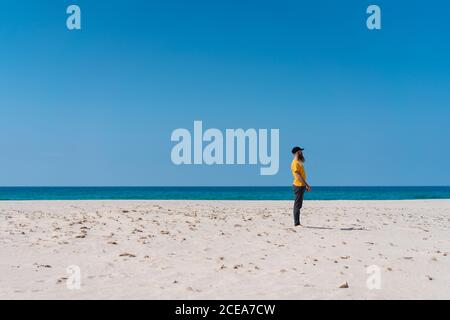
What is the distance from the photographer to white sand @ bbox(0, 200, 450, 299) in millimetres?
6285

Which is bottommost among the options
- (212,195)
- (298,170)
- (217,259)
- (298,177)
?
(212,195)

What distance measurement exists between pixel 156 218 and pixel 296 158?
5187mm

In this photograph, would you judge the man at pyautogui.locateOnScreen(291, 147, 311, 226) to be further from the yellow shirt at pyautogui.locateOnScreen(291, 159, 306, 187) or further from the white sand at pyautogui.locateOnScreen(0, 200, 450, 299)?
the white sand at pyautogui.locateOnScreen(0, 200, 450, 299)

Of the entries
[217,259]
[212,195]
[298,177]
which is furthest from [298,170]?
[212,195]

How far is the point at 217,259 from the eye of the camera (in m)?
8.48

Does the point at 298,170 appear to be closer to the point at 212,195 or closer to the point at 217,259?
the point at 217,259

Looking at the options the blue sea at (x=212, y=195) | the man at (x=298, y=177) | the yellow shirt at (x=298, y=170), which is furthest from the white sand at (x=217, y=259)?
the blue sea at (x=212, y=195)

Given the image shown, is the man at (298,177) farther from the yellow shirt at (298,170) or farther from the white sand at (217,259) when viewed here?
the white sand at (217,259)

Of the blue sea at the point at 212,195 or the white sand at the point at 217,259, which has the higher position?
the white sand at the point at 217,259

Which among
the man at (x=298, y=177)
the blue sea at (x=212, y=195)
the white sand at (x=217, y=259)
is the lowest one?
the blue sea at (x=212, y=195)

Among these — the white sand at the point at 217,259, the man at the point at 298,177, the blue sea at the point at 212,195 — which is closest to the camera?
the white sand at the point at 217,259

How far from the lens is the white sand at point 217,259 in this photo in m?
6.29
